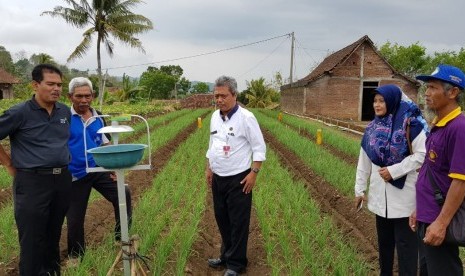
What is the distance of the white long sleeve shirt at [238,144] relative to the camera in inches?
122

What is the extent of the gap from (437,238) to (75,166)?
2869 mm

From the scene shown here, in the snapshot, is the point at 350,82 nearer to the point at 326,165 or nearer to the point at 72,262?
the point at 326,165

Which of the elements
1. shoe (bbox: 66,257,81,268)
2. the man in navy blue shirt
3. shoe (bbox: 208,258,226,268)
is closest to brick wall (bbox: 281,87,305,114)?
shoe (bbox: 208,258,226,268)

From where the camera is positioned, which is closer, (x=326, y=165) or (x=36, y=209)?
(x=36, y=209)

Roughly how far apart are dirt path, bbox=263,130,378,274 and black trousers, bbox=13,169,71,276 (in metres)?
2.75

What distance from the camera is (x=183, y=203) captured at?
17.2 ft

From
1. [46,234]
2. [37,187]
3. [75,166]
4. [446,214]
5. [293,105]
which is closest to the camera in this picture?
[446,214]

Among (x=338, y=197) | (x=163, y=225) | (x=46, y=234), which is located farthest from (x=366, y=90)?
(x=46, y=234)

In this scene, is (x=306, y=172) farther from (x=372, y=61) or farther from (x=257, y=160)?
(x=372, y=61)

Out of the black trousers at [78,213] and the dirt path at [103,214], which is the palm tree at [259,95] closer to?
the dirt path at [103,214]

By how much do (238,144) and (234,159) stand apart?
130 millimetres

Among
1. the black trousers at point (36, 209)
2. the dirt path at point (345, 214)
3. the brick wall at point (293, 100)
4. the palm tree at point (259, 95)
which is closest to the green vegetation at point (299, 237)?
the dirt path at point (345, 214)

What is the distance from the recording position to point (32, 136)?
2697 millimetres

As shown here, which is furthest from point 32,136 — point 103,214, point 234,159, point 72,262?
point 103,214
